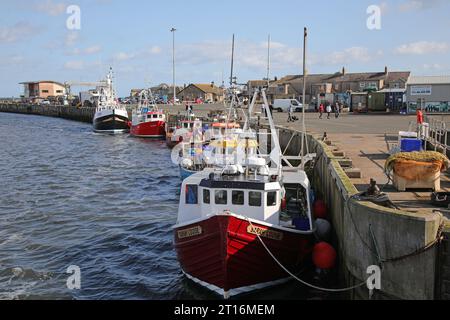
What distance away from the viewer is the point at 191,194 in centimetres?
1338

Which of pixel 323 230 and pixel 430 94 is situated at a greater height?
pixel 430 94

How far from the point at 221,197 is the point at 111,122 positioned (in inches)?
Result: 1913

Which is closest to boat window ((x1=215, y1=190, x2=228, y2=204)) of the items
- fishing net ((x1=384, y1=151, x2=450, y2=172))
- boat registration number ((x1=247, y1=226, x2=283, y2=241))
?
boat registration number ((x1=247, y1=226, x2=283, y2=241))

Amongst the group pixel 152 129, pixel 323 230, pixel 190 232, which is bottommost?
pixel 323 230

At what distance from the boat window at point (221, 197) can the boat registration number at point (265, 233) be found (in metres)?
1.18

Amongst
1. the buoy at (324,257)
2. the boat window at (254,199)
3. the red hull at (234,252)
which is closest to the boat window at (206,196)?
the red hull at (234,252)

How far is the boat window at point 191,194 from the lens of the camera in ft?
43.6

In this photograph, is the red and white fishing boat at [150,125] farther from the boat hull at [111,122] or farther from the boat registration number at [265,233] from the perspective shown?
the boat registration number at [265,233]

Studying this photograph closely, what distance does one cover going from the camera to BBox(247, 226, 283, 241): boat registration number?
457 inches

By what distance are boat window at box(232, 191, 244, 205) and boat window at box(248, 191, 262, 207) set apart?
7.7 inches

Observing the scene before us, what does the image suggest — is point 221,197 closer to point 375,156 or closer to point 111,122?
point 375,156

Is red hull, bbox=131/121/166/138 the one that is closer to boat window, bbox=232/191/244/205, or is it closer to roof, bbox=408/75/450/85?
roof, bbox=408/75/450/85

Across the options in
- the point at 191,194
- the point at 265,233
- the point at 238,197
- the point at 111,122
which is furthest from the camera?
the point at 111,122

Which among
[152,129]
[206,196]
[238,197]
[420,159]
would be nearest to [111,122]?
[152,129]
